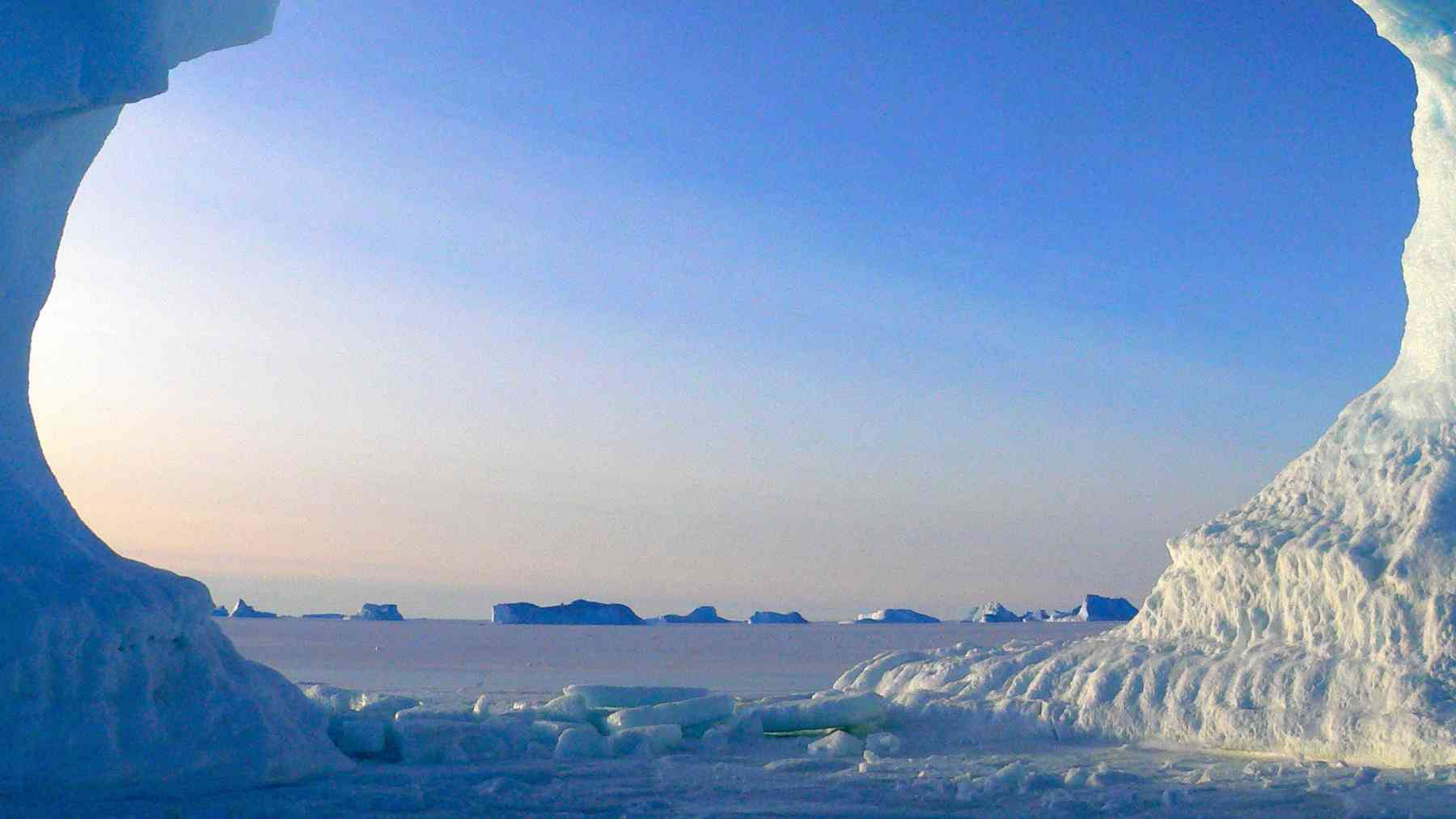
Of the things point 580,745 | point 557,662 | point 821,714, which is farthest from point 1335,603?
point 557,662

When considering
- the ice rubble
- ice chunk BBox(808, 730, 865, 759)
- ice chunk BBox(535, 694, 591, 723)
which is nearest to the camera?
the ice rubble

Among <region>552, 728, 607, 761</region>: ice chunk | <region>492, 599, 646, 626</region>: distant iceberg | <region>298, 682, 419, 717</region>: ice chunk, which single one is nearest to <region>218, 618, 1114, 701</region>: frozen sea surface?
<region>298, 682, 419, 717</region>: ice chunk

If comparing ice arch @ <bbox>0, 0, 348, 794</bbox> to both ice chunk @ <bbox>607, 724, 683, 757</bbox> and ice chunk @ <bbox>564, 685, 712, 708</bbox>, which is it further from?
ice chunk @ <bbox>564, 685, 712, 708</bbox>

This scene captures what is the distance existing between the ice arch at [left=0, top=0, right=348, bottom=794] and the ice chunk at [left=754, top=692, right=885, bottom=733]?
16.5 ft

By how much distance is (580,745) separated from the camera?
36.9ft

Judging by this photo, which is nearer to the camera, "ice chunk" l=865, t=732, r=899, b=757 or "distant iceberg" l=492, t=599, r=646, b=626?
"ice chunk" l=865, t=732, r=899, b=757

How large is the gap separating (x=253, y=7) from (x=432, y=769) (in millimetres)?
7486

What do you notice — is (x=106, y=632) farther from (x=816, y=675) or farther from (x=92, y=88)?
(x=816, y=675)

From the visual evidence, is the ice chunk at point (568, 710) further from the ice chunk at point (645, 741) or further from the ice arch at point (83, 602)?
the ice arch at point (83, 602)

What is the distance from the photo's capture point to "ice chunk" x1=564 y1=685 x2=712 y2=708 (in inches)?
569

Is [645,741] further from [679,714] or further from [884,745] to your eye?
[884,745]

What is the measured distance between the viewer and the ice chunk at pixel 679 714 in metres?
12.8

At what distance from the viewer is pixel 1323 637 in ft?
37.4

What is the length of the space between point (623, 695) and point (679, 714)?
184cm
